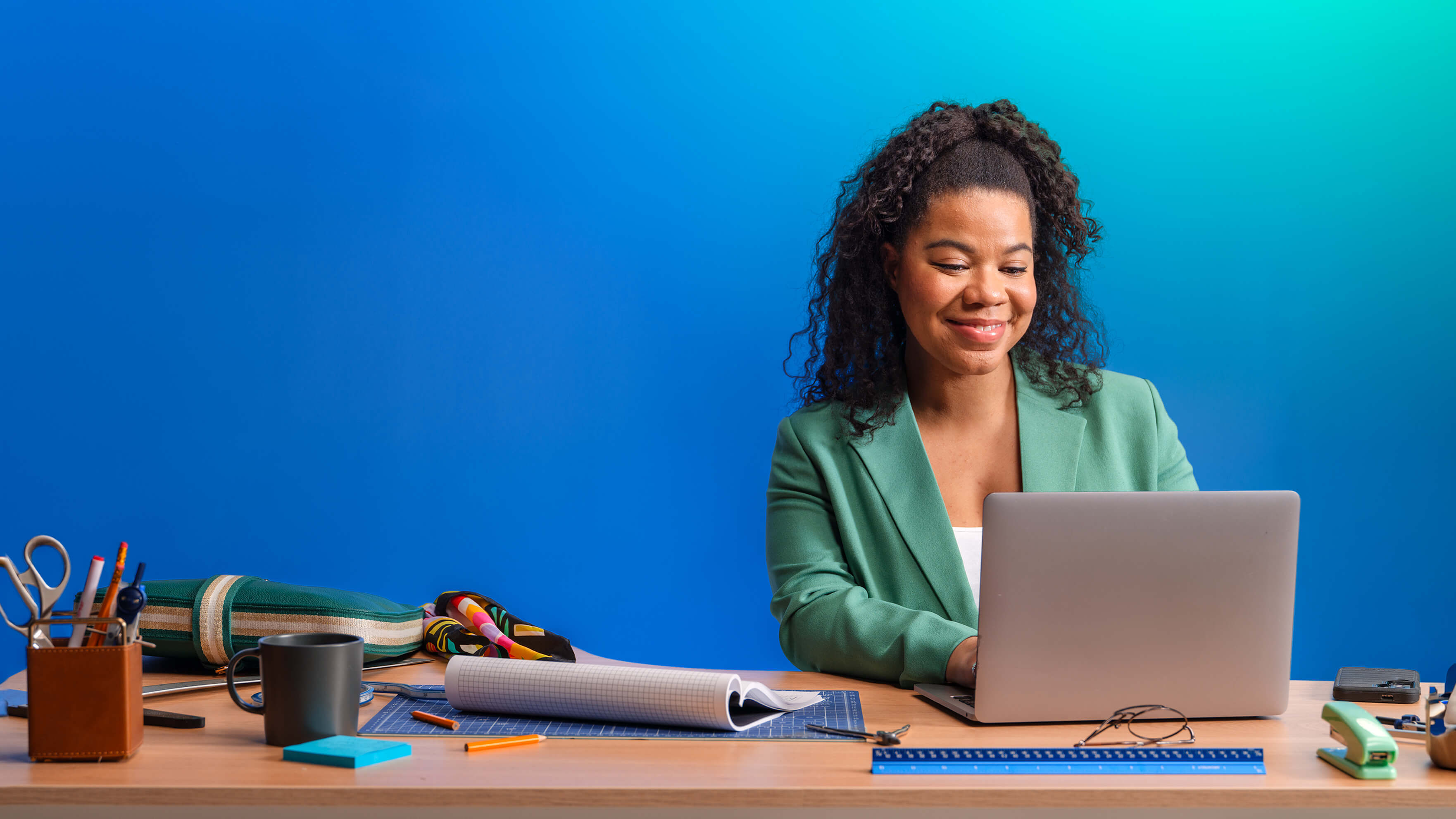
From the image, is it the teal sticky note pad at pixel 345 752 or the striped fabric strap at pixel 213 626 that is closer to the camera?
the teal sticky note pad at pixel 345 752

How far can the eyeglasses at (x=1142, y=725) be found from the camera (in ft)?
3.64

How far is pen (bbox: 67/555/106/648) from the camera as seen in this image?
41.1 inches

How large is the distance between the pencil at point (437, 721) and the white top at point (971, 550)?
886mm

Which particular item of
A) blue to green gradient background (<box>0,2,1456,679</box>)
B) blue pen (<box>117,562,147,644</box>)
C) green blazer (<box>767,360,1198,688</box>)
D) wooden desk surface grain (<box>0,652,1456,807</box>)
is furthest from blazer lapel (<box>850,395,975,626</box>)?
blue to green gradient background (<box>0,2,1456,679</box>)

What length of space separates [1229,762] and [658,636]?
2.15m

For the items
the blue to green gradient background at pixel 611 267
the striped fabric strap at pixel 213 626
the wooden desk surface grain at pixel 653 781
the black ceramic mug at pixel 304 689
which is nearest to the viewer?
the wooden desk surface grain at pixel 653 781

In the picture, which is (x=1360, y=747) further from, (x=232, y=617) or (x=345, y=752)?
(x=232, y=617)

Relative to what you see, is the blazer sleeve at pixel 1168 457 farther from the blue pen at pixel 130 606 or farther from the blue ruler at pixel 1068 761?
the blue pen at pixel 130 606

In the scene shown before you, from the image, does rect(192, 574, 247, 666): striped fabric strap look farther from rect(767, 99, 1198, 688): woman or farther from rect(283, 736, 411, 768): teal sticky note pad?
rect(767, 99, 1198, 688): woman

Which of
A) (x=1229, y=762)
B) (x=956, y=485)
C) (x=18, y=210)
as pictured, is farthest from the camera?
(x=18, y=210)

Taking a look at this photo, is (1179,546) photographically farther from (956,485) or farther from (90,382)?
(90,382)

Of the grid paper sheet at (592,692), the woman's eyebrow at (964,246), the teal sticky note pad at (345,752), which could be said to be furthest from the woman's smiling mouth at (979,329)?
the teal sticky note pad at (345,752)

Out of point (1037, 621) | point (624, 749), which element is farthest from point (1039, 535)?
point (624, 749)

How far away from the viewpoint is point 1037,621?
113 centimetres
